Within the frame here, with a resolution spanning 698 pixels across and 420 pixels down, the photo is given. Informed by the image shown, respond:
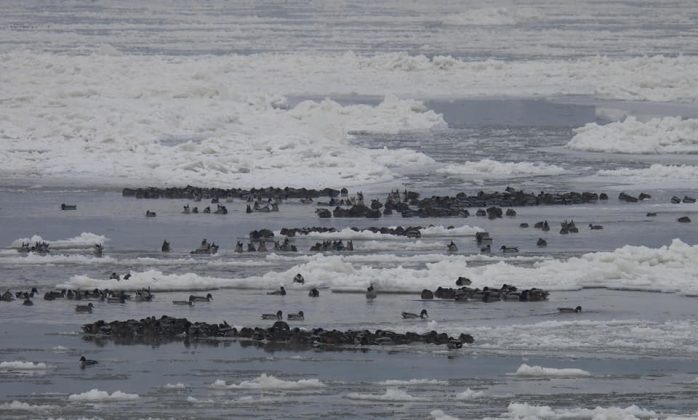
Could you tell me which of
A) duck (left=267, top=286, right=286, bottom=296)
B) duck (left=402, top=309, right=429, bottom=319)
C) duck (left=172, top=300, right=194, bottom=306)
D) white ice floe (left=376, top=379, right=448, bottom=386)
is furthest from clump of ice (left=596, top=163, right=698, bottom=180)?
white ice floe (left=376, top=379, right=448, bottom=386)

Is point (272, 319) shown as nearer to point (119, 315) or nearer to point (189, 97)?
point (119, 315)

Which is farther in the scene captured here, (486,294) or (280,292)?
(280,292)

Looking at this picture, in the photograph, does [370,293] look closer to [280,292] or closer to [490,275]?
[280,292]

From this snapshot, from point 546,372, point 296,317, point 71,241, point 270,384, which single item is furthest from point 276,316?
point 71,241

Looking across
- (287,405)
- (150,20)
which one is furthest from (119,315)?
(150,20)

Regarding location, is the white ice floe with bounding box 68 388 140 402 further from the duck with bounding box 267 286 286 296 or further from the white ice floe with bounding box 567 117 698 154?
the white ice floe with bounding box 567 117 698 154

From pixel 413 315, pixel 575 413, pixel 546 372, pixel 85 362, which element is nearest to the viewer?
pixel 575 413
